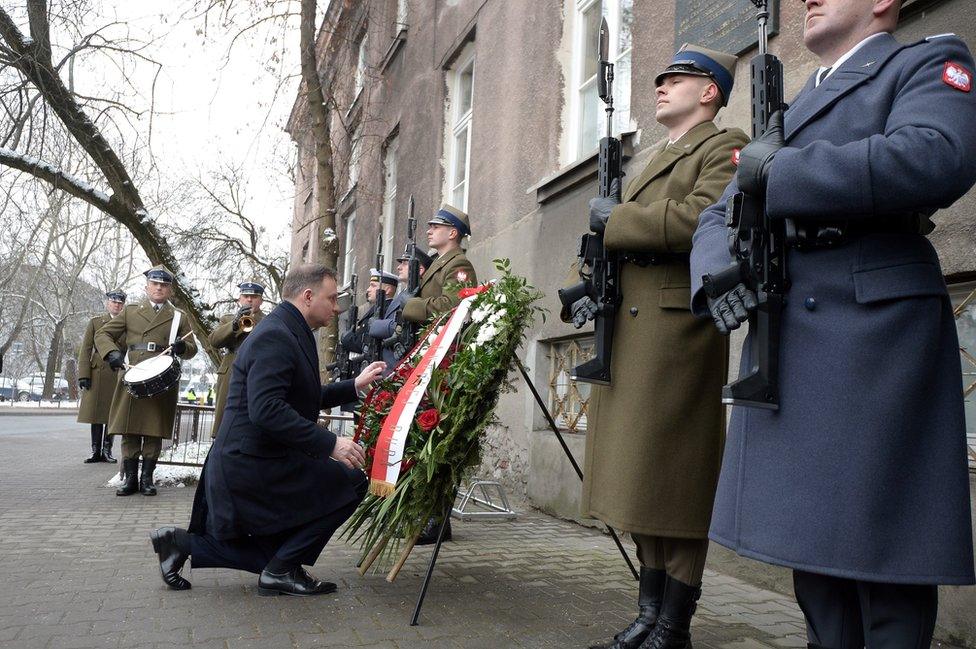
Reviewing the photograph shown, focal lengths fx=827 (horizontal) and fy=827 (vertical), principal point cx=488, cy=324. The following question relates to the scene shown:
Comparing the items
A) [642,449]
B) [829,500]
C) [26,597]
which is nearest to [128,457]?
[26,597]

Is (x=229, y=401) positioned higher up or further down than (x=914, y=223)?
further down

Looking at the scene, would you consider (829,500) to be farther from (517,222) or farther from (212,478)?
(517,222)

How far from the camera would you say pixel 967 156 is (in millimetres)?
1859

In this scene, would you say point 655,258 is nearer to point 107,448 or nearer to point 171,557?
point 171,557

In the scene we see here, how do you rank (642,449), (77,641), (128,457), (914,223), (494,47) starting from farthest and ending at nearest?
(494,47) → (128,457) → (77,641) → (642,449) → (914,223)

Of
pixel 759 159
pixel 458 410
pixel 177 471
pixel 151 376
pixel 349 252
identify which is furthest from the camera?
pixel 349 252

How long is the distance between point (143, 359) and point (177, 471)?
1.38 metres

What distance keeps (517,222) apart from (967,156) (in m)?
6.34

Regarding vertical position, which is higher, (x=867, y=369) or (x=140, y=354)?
(x=140, y=354)

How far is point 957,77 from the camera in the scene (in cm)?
195

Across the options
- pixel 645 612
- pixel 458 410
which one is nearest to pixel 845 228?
pixel 645 612

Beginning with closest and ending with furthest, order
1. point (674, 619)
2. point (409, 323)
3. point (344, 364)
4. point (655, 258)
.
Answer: point (674, 619) → point (655, 258) → point (409, 323) → point (344, 364)

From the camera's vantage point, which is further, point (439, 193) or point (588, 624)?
point (439, 193)

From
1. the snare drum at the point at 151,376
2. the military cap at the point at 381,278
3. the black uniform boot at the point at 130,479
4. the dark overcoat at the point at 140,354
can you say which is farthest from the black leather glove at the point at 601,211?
the black uniform boot at the point at 130,479
